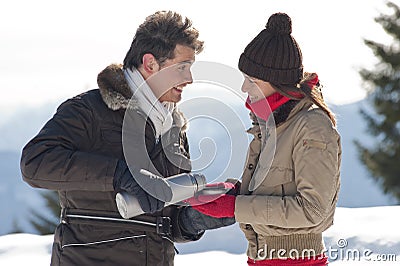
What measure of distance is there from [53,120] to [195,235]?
83cm

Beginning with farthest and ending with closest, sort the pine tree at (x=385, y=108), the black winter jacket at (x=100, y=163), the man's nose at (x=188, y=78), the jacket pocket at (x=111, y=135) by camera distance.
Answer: the pine tree at (x=385, y=108)
the man's nose at (x=188, y=78)
the jacket pocket at (x=111, y=135)
the black winter jacket at (x=100, y=163)

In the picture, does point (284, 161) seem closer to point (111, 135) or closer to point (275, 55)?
point (275, 55)

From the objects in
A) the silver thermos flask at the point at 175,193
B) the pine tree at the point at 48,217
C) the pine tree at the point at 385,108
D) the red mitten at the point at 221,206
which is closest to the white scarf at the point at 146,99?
the silver thermos flask at the point at 175,193

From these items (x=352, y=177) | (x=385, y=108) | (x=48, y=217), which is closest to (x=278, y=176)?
(x=48, y=217)

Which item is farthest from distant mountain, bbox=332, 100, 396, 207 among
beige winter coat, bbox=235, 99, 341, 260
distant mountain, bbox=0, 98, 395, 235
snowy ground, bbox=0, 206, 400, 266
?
beige winter coat, bbox=235, 99, 341, 260

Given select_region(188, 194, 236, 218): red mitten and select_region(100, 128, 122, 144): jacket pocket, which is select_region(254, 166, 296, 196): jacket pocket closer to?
select_region(188, 194, 236, 218): red mitten

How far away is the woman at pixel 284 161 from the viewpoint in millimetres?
2826

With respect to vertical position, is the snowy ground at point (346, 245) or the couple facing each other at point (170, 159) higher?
the couple facing each other at point (170, 159)

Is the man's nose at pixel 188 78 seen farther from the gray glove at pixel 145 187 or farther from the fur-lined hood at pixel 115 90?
the gray glove at pixel 145 187

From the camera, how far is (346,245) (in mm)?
5414

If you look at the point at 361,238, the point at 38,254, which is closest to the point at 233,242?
the point at 361,238

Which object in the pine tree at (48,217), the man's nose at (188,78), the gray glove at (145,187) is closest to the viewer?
the gray glove at (145,187)

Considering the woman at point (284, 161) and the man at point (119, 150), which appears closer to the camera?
the woman at point (284, 161)


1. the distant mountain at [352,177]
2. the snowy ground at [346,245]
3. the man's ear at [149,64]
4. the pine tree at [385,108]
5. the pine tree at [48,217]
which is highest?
the man's ear at [149,64]
